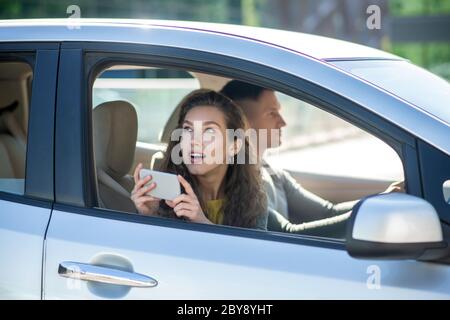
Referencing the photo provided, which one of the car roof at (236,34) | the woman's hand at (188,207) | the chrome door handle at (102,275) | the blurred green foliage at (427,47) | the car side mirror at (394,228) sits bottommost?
the chrome door handle at (102,275)

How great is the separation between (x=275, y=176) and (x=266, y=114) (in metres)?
0.36

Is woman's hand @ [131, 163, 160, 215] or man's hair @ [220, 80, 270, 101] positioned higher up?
man's hair @ [220, 80, 270, 101]

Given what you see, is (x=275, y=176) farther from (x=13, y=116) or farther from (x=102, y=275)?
(x=102, y=275)

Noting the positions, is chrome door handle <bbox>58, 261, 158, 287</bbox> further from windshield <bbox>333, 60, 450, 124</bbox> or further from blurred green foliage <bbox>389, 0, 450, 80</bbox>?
blurred green foliage <bbox>389, 0, 450, 80</bbox>

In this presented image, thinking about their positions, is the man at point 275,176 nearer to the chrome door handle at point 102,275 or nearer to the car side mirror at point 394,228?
the chrome door handle at point 102,275

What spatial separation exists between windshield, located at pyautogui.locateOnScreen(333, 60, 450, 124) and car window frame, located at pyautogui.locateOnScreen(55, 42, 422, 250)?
0.17 m

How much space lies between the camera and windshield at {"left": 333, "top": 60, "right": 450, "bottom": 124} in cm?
236

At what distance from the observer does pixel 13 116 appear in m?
3.65

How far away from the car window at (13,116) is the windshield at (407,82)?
1.38 metres

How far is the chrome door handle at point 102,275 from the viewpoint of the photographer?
89.7 inches

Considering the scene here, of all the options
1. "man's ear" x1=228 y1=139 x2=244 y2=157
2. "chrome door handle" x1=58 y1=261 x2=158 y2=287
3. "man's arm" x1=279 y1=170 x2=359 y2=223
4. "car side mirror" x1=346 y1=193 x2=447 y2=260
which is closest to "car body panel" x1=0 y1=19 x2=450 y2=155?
"car side mirror" x1=346 y1=193 x2=447 y2=260

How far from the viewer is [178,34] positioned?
8.26ft

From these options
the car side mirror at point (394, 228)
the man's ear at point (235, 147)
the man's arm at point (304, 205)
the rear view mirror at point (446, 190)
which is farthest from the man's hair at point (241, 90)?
the car side mirror at point (394, 228)
